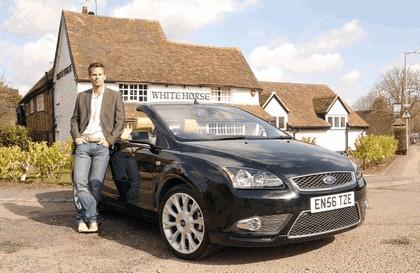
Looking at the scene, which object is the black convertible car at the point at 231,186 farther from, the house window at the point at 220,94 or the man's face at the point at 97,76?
the house window at the point at 220,94

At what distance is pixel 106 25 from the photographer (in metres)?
29.3

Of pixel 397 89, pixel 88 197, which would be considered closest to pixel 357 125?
pixel 397 89

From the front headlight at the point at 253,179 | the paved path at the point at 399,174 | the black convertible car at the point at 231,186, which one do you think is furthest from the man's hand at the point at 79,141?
the paved path at the point at 399,174

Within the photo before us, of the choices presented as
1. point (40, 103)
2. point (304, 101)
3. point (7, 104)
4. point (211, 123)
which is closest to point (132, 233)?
point (211, 123)

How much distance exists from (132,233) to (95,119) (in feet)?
4.92

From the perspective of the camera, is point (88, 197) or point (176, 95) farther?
point (176, 95)

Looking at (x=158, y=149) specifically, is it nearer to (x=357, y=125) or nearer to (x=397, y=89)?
(x=357, y=125)

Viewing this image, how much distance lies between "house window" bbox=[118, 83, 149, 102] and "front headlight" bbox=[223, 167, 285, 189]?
2274 centimetres

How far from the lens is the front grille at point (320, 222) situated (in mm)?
3977

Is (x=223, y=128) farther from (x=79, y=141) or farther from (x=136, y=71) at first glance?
(x=136, y=71)

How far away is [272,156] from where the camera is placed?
428cm

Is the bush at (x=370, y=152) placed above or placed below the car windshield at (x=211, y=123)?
below

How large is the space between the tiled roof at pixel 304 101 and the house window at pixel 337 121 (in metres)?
1.00

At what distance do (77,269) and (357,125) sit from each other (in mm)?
42384
